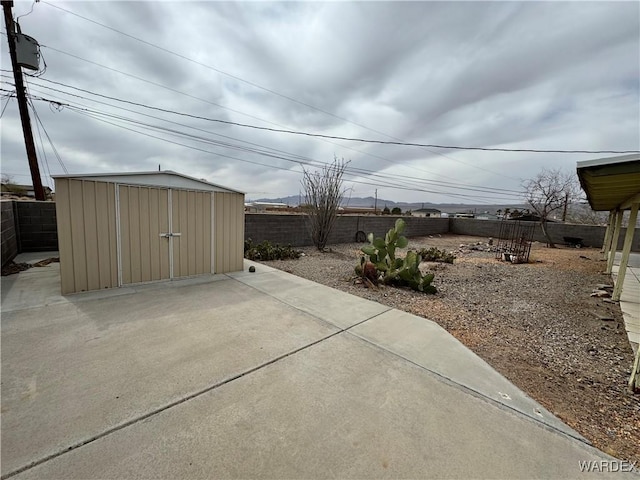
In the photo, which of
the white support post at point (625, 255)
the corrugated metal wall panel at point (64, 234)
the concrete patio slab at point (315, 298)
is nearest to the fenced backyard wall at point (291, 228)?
the corrugated metal wall panel at point (64, 234)

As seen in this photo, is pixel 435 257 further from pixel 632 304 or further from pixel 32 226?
pixel 32 226

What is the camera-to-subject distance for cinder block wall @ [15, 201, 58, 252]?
→ 263 inches

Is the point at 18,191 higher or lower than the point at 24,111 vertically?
lower

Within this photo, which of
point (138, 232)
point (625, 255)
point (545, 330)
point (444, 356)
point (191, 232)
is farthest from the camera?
point (625, 255)

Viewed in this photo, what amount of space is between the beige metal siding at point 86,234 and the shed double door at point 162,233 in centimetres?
14

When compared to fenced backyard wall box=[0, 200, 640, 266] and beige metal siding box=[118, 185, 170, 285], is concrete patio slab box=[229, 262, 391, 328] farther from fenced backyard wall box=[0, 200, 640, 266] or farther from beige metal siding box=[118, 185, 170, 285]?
fenced backyard wall box=[0, 200, 640, 266]

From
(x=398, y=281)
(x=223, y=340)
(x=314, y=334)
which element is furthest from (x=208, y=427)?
(x=398, y=281)

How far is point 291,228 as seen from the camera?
9.93 m

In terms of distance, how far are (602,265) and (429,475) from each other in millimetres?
11304

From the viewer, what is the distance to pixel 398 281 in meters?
5.57

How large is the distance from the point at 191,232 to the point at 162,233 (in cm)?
49

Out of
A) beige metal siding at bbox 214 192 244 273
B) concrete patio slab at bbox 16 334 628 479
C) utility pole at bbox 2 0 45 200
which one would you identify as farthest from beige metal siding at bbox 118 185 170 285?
utility pole at bbox 2 0 45 200

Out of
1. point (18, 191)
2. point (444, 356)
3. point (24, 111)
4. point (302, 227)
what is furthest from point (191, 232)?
point (18, 191)

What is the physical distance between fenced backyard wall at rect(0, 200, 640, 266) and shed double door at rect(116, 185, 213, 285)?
301 centimetres
